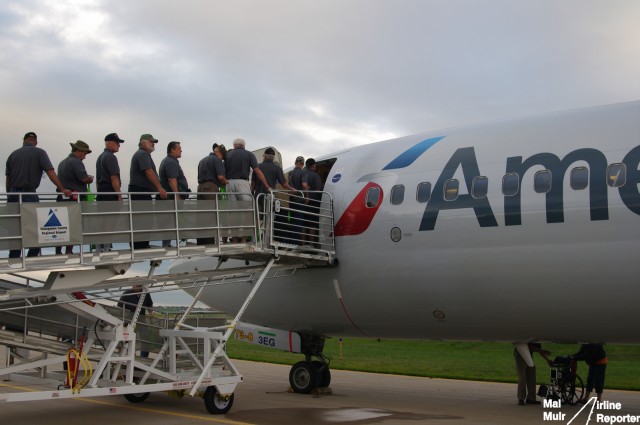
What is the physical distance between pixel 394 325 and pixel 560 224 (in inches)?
178

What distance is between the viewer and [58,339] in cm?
1434

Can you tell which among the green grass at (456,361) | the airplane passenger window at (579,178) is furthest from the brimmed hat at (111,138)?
the green grass at (456,361)

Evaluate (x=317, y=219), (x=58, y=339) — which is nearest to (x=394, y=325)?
(x=317, y=219)

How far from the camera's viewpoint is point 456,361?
102 feet

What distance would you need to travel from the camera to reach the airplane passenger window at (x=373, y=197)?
49.6ft

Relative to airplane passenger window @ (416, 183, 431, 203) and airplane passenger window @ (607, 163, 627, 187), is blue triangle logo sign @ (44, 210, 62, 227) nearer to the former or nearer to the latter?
airplane passenger window @ (416, 183, 431, 203)

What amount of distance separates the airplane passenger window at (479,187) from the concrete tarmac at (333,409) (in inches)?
168

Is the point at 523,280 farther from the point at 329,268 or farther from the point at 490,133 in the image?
the point at 329,268

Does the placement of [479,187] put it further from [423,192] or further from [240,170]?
[240,170]

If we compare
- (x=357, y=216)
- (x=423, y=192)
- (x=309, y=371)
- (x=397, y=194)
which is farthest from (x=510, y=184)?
(x=309, y=371)

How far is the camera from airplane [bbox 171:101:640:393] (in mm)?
12328

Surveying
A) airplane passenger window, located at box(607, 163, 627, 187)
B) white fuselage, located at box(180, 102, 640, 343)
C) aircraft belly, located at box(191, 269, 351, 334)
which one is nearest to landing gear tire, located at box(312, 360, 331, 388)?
aircraft belly, located at box(191, 269, 351, 334)

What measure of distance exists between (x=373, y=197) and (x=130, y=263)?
5373 mm

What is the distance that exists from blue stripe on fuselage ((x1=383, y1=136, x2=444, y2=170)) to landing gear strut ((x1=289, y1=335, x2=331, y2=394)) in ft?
16.6
